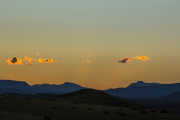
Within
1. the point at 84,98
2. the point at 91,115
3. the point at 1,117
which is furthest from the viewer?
the point at 84,98

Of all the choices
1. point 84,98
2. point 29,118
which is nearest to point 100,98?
point 84,98

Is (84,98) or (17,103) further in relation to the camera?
(84,98)

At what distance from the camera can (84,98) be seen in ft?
258

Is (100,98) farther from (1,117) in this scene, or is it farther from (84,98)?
(1,117)

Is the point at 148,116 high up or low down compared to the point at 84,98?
down

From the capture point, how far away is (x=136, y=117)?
4391 cm

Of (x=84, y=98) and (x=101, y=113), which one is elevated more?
(x=84, y=98)

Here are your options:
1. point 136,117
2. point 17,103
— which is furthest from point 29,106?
point 136,117

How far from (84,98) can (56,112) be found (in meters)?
35.0

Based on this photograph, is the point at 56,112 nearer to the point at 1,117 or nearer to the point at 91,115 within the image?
the point at 91,115

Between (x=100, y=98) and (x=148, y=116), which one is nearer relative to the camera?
(x=148, y=116)

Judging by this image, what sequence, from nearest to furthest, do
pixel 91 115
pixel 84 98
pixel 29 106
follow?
pixel 91 115 → pixel 29 106 → pixel 84 98

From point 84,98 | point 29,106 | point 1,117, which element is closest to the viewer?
point 1,117

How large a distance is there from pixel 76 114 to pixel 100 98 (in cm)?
3715
